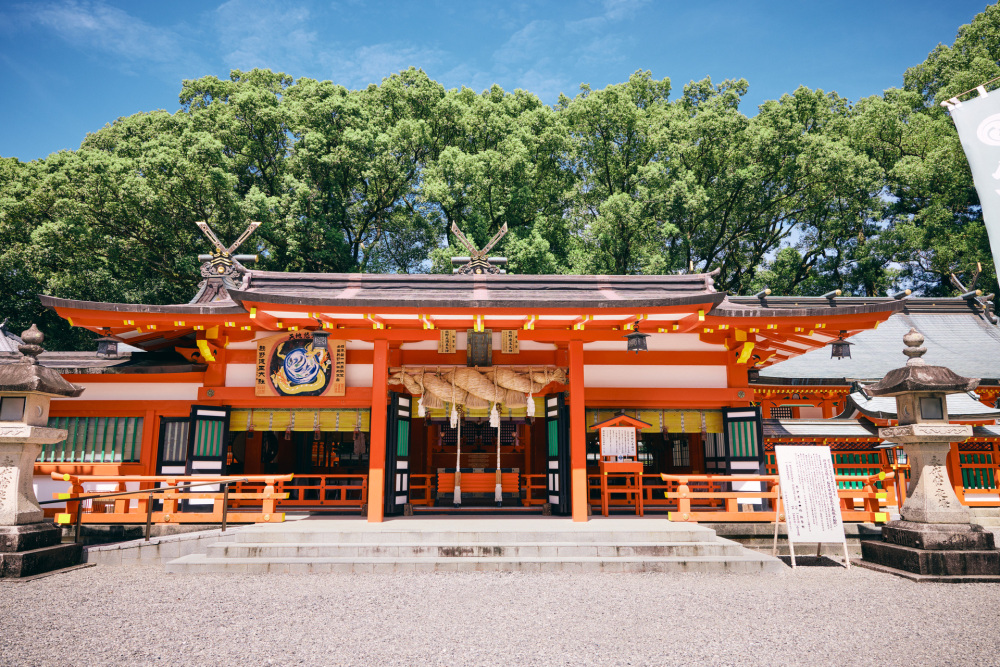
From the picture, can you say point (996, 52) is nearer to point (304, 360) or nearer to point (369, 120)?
point (369, 120)

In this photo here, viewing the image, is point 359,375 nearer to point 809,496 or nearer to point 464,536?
point 464,536

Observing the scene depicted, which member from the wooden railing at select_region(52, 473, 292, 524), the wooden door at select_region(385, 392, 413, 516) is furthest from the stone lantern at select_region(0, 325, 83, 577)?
the wooden door at select_region(385, 392, 413, 516)

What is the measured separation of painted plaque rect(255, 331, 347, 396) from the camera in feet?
36.9

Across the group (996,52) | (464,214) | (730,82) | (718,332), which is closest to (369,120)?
(464,214)

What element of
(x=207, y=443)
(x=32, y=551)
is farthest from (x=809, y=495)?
(x=32, y=551)

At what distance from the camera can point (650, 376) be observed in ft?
39.1

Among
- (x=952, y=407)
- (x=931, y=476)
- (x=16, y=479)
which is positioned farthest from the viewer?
(x=952, y=407)

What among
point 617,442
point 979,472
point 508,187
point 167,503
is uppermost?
point 508,187

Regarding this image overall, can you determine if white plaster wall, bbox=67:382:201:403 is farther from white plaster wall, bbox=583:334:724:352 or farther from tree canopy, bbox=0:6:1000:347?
tree canopy, bbox=0:6:1000:347

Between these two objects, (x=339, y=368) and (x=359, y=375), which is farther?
(x=359, y=375)

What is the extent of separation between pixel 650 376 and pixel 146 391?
9886 mm

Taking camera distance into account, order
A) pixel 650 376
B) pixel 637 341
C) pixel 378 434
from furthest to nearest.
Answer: pixel 650 376
pixel 378 434
pixel 637 341

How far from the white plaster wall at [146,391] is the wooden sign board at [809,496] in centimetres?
1055

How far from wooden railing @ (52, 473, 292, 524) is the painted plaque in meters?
1.79
